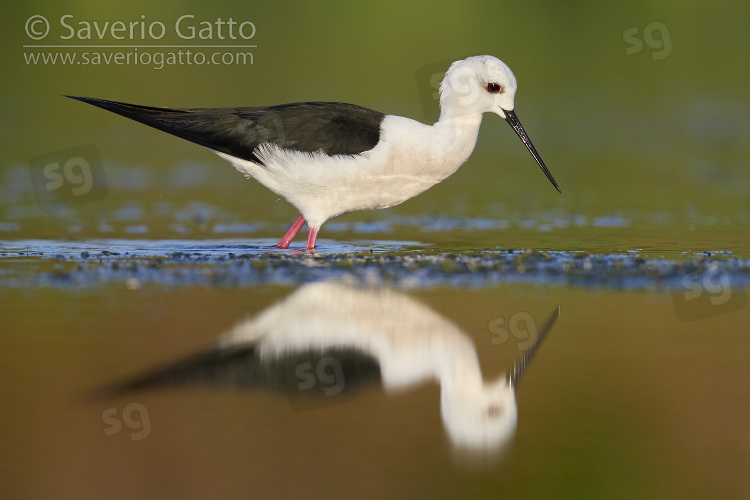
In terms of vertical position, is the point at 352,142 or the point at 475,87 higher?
the point at 475,87

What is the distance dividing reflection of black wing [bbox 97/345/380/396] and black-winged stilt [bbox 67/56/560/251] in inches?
123

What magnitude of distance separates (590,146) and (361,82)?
445 centimetres

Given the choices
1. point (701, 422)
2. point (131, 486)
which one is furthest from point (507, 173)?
point (131, 486)

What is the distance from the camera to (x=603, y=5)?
21188mm

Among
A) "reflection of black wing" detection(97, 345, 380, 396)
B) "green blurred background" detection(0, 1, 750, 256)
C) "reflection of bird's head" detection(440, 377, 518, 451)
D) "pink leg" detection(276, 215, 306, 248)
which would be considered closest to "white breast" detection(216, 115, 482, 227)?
"pink leg" detection(276, 215, 306, 248)

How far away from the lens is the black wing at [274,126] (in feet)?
27.8

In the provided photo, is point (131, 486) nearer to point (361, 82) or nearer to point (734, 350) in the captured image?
point (734, 350)

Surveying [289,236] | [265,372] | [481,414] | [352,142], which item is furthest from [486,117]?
[481,414]

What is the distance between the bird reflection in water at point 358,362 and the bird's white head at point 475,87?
2559mm

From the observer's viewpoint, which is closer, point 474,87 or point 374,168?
point 374,168

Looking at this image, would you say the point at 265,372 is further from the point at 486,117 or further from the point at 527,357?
the point at 486,117

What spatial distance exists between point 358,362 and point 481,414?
78cm

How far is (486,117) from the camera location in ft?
61.7

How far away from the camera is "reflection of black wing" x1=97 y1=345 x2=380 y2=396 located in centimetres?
504
